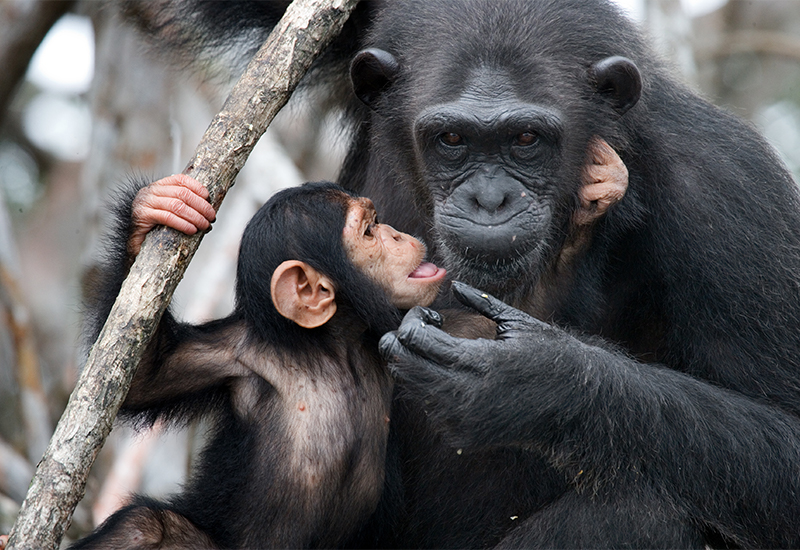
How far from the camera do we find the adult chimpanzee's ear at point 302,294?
5035 millimetres

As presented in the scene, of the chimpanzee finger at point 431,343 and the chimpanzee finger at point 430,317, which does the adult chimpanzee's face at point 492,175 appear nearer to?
the chimpanzee finger at point 430,317

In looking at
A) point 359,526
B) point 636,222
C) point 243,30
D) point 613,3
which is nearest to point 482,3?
point 613,3

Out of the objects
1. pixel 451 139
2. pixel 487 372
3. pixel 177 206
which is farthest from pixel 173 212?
pixel 487 372

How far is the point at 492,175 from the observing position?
204 inches

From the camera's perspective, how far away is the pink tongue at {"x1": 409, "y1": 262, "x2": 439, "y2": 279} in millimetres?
5375

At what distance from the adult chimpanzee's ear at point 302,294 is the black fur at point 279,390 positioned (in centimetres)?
7

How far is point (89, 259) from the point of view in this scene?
956 centimetres

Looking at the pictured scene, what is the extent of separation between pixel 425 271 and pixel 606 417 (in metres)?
1.27

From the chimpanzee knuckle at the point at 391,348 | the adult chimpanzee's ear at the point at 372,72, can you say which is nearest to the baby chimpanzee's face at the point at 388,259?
the chimpanzee knuckle at the point at 391,348

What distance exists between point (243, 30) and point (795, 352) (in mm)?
4215

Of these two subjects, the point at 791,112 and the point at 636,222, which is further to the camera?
the point at 791,112

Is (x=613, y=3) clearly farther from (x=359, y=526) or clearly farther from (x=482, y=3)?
(x=359, y=526)

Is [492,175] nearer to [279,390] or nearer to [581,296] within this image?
[581,296]

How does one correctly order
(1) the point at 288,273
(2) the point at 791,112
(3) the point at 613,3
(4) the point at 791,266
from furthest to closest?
(2) the point at 791,112 → (3) the point at 613,3 → (4) the point at 791,266 → (1) the point at 288,273
